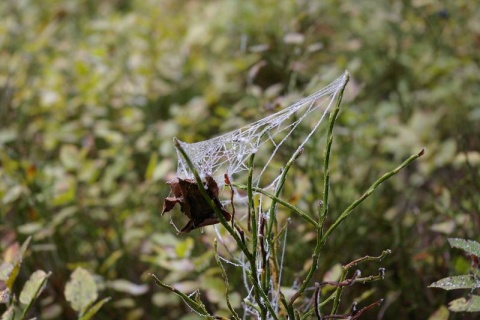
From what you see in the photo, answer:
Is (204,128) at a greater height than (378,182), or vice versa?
(378,182)

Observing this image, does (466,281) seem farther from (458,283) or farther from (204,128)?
(204,128)

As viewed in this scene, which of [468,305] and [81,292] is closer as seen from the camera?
[468,305]

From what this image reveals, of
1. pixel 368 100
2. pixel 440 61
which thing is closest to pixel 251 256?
pixel 368 100

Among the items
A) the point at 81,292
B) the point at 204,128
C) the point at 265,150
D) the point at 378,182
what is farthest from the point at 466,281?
the point at 204,128

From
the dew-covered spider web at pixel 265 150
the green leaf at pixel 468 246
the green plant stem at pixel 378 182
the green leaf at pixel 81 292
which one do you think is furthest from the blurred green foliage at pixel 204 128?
the green plant stem at pixel 378 182

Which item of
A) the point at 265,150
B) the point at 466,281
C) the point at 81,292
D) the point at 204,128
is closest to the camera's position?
the point at 466,281

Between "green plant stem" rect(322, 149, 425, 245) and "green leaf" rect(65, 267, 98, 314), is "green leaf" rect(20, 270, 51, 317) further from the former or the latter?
"green plant stem" rect(322, 149, 425, 245)

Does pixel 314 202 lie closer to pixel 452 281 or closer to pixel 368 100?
pixel 452 281

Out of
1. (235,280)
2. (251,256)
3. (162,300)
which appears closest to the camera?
(251,256)
